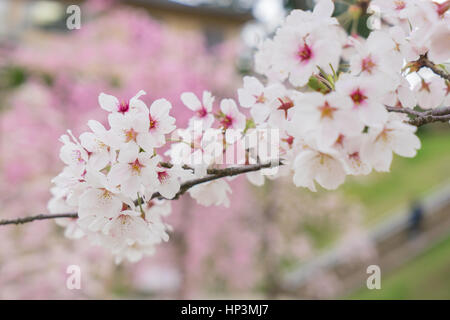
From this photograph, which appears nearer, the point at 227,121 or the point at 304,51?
the point at 304,51

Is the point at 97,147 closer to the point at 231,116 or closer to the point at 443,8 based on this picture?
the point at 231,116

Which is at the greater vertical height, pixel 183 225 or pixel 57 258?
pixel 183 225

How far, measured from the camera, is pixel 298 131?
55cm

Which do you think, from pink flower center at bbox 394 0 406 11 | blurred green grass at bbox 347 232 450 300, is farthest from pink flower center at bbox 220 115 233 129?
blurred green grass at bbox 347 232 450 300

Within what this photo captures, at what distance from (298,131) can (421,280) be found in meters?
4.97

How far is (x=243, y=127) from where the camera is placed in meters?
0.69

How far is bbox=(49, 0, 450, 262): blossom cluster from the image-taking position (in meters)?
0.51

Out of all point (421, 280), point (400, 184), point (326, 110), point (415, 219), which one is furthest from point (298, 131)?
point (400, 184)

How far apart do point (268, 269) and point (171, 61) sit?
1900 mm

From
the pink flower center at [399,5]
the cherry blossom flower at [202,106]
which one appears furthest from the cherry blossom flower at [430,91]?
the cherry blossom flower at [202,106]

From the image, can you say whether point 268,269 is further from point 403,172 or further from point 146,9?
point 146,9

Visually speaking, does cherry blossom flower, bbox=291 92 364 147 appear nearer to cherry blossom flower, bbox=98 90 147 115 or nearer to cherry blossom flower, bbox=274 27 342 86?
cherry blossom flower, bbox=274 27 342 86

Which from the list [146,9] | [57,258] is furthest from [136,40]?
[146,9]

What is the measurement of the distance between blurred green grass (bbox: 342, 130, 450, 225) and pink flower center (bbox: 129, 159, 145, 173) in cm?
645
